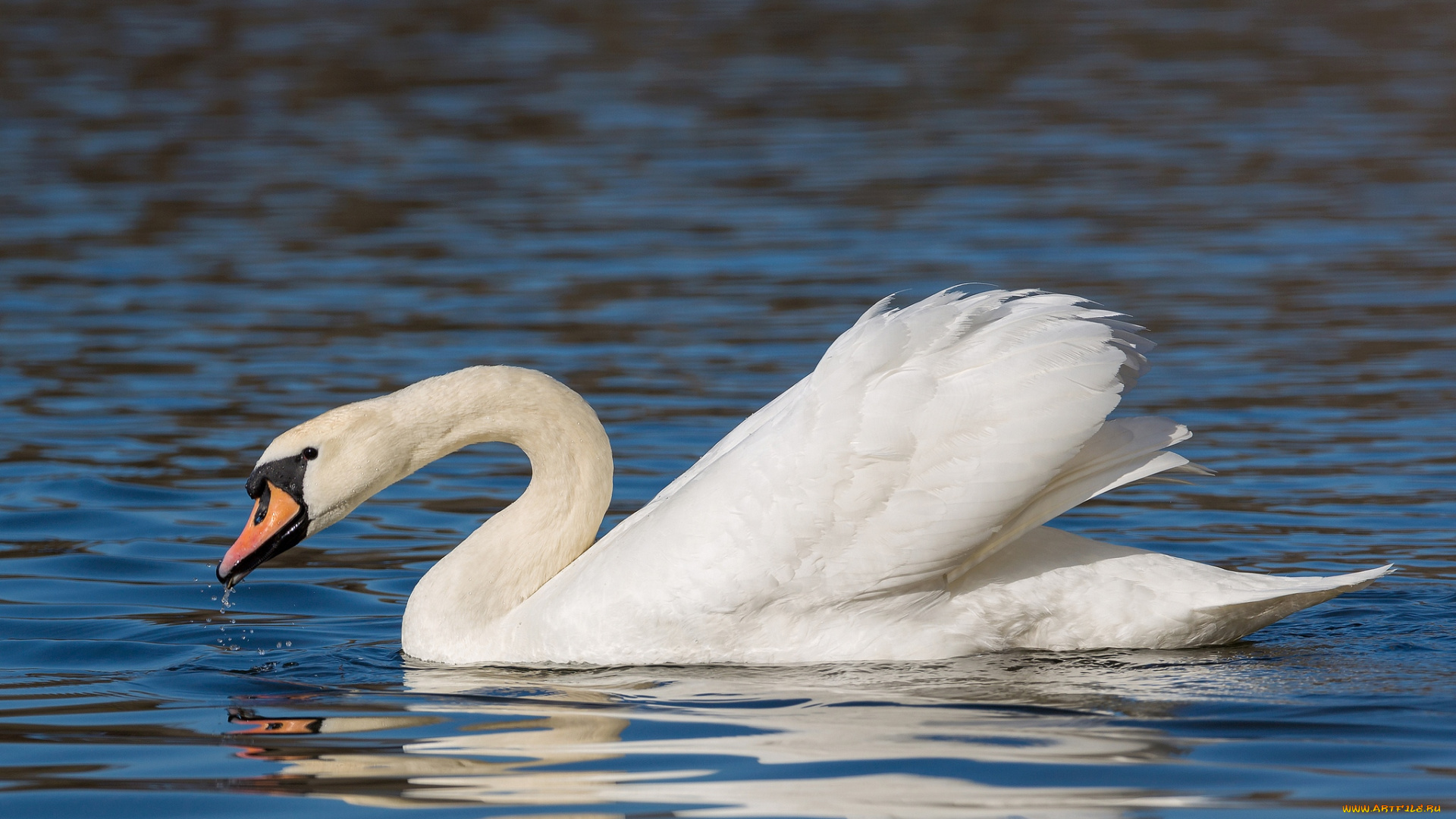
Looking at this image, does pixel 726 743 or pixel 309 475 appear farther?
pixel 309 475

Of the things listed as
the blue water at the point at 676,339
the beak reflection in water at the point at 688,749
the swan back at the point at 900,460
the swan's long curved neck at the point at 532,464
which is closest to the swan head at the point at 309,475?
the swan's long curved neck at the point at 532,464

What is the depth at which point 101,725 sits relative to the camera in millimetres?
6586

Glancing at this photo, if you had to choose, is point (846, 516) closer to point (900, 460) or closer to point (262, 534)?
point (900, 460)

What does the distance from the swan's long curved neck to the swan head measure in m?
0.13

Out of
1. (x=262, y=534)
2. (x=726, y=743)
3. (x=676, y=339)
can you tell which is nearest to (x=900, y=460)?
(x=726, y=743)

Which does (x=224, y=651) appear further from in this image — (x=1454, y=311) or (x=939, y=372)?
(x=1454, y=311)

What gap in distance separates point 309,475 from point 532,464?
819 millimetres

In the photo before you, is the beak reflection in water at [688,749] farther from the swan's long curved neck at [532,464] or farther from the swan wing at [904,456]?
the swan's long curved neck at [532,464]

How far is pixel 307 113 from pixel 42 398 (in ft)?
47.4

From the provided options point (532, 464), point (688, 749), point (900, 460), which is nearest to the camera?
point (688, 749)

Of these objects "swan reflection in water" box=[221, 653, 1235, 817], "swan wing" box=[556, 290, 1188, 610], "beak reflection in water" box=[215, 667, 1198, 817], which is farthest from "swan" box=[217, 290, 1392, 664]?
"beak reflection in water" box=[215, 667, 1198, 817]

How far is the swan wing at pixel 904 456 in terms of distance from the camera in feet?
22.0

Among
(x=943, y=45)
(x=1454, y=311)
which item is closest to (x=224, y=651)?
(x=1454, y=311)

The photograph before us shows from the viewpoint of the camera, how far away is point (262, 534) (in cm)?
737
